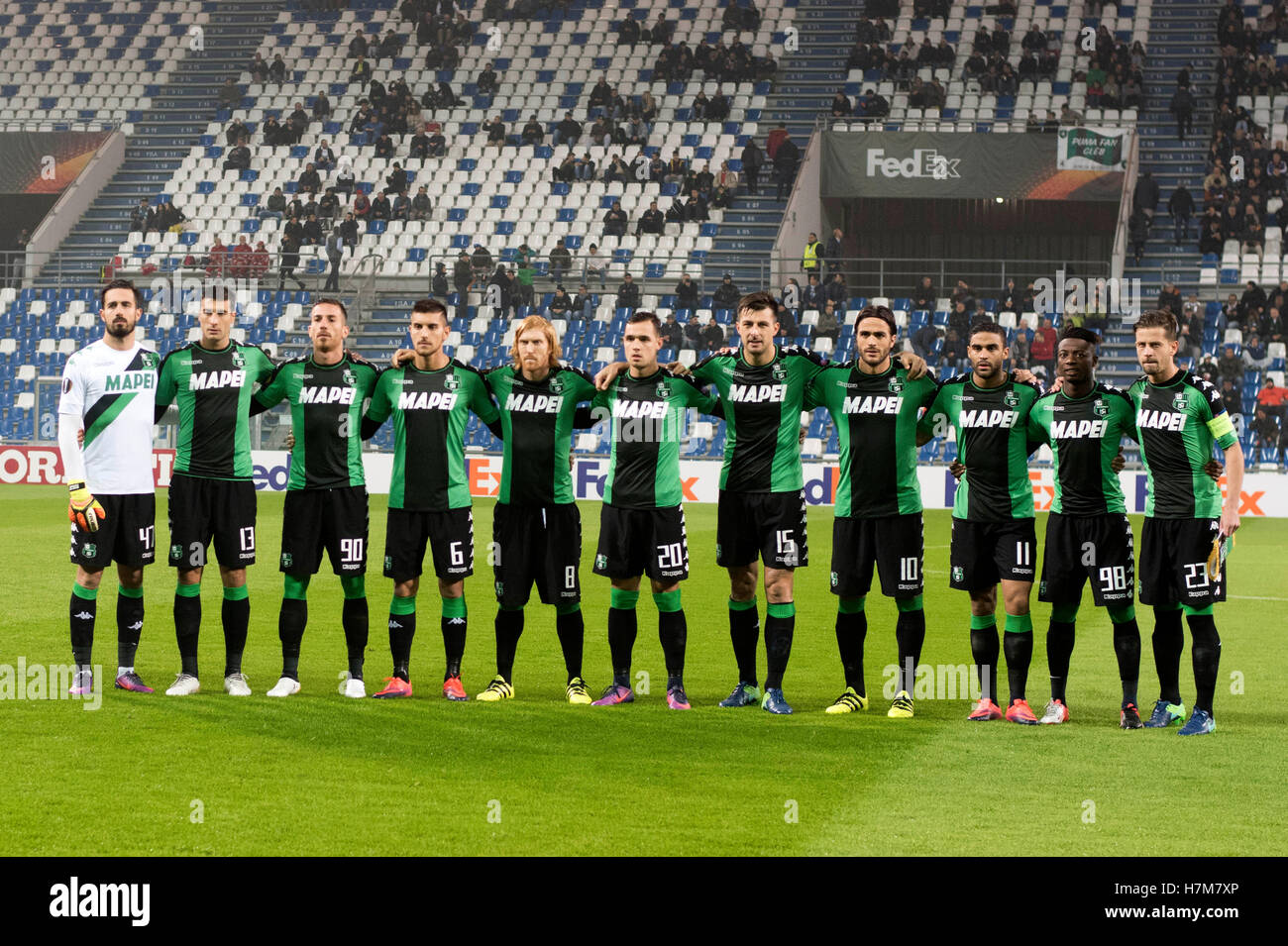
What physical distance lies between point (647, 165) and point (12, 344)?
13539 mm

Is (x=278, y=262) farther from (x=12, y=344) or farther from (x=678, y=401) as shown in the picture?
(x=678, y=401)

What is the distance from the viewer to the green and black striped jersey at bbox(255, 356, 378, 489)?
8.76m

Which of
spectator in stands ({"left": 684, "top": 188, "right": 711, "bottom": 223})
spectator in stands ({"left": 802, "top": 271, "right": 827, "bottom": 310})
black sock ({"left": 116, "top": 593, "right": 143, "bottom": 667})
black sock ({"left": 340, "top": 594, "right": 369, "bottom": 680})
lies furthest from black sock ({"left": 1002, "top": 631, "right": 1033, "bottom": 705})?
spectator in stands ({"left": 684, "top": 188, "right": 711, "bottom": 223})

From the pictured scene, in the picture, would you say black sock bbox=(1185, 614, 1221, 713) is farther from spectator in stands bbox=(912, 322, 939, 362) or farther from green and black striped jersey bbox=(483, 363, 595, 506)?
spectator in stands bbox=(912, 322, 939, 362)

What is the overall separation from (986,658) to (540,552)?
98.6 inches

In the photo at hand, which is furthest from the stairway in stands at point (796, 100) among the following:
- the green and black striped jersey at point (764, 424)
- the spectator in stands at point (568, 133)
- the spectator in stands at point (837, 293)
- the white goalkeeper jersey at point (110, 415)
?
the white goalkeeper jersey at point (110, 415)

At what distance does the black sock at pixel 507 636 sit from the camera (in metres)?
8.77

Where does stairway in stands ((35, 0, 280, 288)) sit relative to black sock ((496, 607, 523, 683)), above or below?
above

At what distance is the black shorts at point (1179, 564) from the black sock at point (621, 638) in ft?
8.93

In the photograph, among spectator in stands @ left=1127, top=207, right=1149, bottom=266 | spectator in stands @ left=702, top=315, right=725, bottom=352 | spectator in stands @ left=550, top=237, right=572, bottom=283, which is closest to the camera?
spectator in stands @ left=702, top=315, right=725, bottom=352

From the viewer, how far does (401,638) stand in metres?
8.82

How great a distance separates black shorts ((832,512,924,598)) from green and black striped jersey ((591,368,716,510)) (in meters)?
0.95

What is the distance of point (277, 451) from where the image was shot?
2489 centimetres

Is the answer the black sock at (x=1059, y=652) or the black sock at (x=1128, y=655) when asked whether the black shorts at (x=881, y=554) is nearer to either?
the black sock at (x=1059, y=652)
